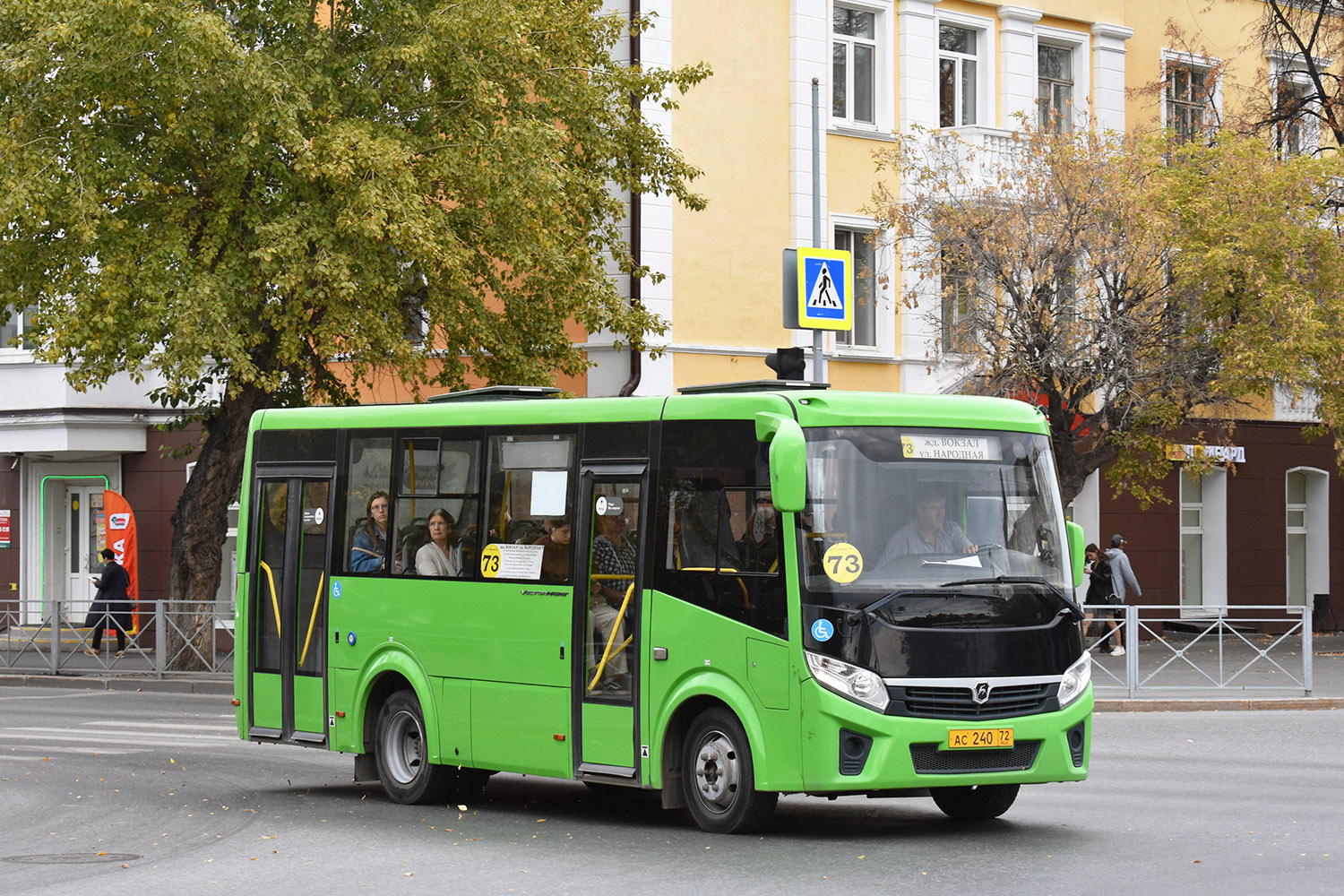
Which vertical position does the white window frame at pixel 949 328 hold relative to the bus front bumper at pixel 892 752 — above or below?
above

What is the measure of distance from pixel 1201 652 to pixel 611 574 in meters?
11.5

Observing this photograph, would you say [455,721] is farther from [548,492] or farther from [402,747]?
[548,492]

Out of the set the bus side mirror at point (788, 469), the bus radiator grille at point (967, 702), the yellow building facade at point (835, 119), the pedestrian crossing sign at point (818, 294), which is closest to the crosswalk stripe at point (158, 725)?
the pedestrian crossing sign at point (818, 294)

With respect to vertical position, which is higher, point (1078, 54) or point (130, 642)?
point (1078, 54)

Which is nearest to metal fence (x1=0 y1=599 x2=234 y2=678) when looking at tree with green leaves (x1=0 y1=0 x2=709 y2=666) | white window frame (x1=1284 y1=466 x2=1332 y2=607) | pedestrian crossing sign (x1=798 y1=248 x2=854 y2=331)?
tree with green leaves (x1=0 y1=0 x2=709 y2=666)

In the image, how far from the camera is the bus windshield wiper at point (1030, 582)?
11.3m

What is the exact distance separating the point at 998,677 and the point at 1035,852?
102 centimetres

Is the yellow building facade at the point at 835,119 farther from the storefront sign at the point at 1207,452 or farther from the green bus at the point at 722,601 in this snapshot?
the green bus at the point at 722,601

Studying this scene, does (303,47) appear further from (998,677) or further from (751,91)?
(998,677)

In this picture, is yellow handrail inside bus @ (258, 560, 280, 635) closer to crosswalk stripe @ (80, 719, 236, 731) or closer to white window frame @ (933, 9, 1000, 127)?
crosswalk stripe @ (80, 719, 236, 731)

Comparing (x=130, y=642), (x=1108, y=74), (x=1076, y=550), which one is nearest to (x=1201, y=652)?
(x=1076, y=550)

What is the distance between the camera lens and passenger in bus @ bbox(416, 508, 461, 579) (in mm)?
13484

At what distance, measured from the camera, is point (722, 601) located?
37.9 feet

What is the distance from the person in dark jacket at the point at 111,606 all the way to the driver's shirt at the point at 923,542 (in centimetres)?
1755
